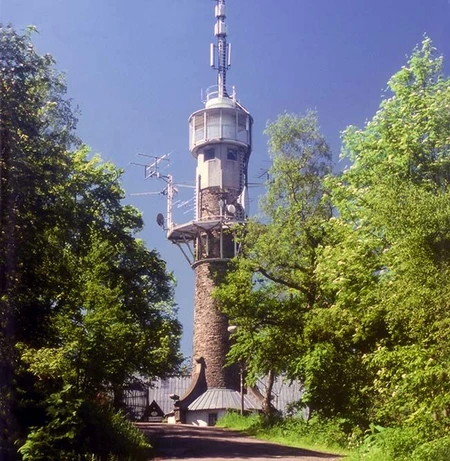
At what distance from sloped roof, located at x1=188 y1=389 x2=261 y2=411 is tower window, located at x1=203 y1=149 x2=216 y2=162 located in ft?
43.4

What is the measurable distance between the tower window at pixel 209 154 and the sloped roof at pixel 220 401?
13232 millimetres

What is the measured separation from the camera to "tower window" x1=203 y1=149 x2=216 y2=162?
139 feet

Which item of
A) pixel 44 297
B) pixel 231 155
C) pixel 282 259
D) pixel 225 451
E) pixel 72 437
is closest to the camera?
pixel 72 437

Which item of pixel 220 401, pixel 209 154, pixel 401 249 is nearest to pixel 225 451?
pixel 401 249

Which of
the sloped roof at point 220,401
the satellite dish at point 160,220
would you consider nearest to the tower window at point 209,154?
the satellite dish at point 160,220

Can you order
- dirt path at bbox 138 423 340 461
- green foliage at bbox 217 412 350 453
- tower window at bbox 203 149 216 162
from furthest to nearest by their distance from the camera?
tower window at bbox 203 149 216 162 < green foliage at bbox 217 412 350 453 < dirt path at bbox 138 423 340 461

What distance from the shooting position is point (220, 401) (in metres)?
37.7

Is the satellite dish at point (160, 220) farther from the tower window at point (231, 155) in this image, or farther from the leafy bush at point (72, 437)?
the leafy bush at point (72, 437)

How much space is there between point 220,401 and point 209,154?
46.4 feet

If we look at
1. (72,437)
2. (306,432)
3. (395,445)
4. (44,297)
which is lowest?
(306,432)

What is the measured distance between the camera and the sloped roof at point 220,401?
37500 millimetres

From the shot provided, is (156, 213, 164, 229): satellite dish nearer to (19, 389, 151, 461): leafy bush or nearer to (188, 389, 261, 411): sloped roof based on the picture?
(188, 389, 261, 411): sloped roof

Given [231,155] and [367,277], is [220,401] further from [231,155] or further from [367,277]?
[367,277]

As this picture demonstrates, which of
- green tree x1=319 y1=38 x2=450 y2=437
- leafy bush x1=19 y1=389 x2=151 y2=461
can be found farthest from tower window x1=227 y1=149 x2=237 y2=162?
leafy bush x1=19 y1=389 x2=151 y2=461
